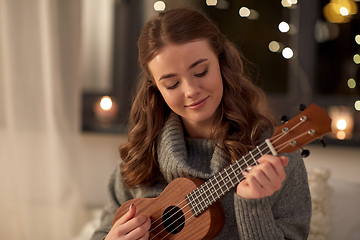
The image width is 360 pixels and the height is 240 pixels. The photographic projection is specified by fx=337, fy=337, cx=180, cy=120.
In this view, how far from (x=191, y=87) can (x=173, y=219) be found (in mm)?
382

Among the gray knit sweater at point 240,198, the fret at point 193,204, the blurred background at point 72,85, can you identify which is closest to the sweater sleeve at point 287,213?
the gray knit sweater at point 240,198

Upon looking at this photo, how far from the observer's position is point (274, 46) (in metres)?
2.03

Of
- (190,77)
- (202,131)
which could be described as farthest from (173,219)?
(190,77)

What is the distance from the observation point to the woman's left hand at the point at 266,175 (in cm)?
73

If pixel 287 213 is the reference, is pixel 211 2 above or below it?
above

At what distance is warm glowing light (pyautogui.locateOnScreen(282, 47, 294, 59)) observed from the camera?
1962 mm

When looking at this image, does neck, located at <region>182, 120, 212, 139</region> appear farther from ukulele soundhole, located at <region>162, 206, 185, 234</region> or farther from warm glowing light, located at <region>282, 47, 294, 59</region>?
warm glowing light, located at <region>282, 47, 294, 59</region>

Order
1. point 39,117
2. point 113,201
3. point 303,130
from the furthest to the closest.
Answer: point 39,117 → point 113,201 → point 303,130

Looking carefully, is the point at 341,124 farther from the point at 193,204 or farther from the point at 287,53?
the point at 193,204

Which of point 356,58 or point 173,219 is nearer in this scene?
point 173,219

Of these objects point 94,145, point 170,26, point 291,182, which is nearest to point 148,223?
point 291,182

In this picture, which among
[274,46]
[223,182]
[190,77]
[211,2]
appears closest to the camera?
[223,182]

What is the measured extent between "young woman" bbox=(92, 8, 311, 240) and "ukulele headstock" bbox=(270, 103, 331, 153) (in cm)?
13

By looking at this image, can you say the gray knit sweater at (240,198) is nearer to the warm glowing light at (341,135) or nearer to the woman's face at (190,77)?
the woman's face at (190,77)
